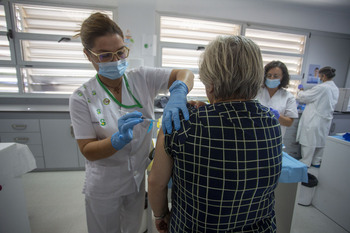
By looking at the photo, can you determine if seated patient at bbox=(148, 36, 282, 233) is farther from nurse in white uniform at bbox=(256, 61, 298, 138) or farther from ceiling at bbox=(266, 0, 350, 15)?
ceiling at bbox=(266, 0, 350, 15)

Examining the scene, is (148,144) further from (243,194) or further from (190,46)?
(190,46)

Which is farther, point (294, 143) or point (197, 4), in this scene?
point (294, 143)

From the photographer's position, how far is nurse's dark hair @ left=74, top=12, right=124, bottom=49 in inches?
33.0

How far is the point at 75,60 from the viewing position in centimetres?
290

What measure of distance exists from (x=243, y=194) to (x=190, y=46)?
9.55 ft

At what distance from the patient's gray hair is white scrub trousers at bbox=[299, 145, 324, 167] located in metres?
3.16

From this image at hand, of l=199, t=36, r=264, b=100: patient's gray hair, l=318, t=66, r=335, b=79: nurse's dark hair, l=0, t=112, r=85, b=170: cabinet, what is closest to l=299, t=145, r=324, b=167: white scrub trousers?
l=318, t=66, r=335, b=79: nurse's dark hair

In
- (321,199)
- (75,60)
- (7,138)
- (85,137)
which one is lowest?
(321,199)

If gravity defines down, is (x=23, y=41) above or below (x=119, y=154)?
above

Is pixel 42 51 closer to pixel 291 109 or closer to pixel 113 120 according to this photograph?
pixel 113 120

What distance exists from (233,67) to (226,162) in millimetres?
321

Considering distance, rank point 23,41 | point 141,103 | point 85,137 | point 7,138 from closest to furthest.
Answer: point 85,137 → point 141,103 → point 7,138 → point 23,41

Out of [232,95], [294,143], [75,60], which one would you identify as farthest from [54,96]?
[294,143]

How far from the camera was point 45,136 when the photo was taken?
2469 mm
